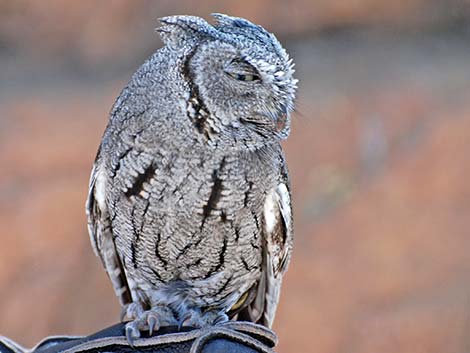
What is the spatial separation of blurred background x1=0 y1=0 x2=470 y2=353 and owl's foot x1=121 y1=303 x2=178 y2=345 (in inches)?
62.6

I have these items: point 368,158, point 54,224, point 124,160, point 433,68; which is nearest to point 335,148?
point 368,158

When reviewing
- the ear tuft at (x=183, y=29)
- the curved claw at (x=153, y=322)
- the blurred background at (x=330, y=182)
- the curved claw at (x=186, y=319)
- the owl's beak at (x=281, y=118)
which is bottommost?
the curved claw at (x=153, y=322)

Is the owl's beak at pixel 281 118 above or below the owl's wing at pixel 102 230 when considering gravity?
above

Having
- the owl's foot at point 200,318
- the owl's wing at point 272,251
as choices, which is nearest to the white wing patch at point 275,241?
the owl's wing at point 272,251

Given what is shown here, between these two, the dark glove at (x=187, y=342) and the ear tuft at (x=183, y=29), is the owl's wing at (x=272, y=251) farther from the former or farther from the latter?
the ear tuft at (x=183, y=29)

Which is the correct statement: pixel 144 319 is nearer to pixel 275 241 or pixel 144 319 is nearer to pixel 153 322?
pixel 153 322

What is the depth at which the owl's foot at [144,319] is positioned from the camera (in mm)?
1893

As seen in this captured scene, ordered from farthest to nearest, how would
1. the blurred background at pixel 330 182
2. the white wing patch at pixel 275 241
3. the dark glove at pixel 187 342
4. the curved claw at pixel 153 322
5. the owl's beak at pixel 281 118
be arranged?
the blurred background at pixel 330 182, the white wing patch at pixel 275 241, the curved claw at pixel 153 322, the owl's beak at pixel 281 118, the dark glove at pixel 187 342

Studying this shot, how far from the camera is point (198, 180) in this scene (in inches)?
76.0

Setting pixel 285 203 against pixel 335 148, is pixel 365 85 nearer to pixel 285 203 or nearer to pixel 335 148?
pixel 335 148

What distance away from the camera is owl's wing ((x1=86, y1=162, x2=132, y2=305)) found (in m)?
2.11

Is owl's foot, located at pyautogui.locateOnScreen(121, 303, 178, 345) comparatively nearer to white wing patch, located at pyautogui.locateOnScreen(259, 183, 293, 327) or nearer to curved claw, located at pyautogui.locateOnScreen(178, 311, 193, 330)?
curved claw, located at pyautogui.locateOnScreen(178, 311, 193, 330)

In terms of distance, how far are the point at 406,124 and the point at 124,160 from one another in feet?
6.49

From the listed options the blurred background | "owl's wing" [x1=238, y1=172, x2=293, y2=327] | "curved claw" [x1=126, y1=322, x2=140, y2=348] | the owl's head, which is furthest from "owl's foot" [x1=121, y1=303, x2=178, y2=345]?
the blurred background
